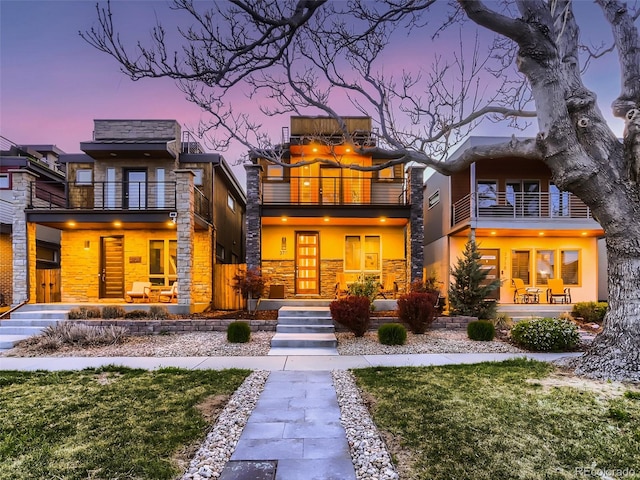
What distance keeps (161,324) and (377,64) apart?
918 cm

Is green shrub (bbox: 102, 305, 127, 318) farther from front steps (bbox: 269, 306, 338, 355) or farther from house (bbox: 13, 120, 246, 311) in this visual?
front steps (bbox: 269, 306, 338, 355)

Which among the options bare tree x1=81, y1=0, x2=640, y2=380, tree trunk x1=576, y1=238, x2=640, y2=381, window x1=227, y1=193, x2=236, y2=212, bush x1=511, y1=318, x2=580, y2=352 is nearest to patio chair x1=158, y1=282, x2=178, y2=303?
window x1=227, y1=193, x2=236, y2=212

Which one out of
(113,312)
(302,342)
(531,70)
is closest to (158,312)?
(113,312)

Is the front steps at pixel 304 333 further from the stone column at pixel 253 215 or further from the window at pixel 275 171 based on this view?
the window at pixel 275 171

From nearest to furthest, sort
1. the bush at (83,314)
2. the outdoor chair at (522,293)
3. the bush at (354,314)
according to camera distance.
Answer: the bush at (354,314) → the bush at (83,314) → the outdoor chair at (522,293)

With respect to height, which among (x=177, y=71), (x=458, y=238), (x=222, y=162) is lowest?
(x=458, y=238)

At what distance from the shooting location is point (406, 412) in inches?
163

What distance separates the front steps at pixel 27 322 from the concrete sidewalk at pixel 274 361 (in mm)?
2548

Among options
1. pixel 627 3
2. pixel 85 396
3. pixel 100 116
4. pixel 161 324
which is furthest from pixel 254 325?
pixel 100 116

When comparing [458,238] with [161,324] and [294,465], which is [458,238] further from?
[294,465]

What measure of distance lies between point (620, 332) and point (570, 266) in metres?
12.0

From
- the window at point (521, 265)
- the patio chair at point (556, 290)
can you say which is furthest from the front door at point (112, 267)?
the patio chair at point (556, 290)

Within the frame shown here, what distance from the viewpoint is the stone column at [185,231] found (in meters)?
12.3

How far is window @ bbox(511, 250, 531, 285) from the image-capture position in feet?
51.9
